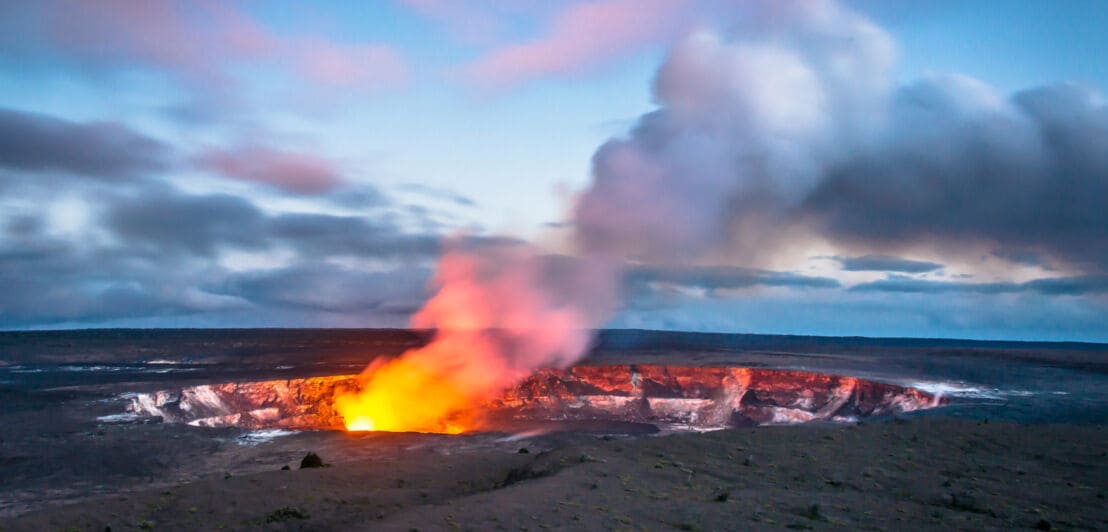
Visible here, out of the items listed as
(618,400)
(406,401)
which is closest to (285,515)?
(406,401)

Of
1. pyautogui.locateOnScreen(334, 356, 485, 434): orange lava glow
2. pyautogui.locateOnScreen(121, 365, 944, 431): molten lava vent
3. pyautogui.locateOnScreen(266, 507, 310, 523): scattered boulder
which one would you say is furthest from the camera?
pyautogui.locateOnScreen(334, 356, 485, 434): orange lava glow

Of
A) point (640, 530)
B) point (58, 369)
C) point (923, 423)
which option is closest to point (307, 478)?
point (640, 530)

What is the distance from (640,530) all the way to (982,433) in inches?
553

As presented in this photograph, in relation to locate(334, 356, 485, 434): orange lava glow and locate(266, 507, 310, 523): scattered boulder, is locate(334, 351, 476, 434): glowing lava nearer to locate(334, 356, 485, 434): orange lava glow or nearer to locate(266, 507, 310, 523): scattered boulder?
locate(334, 356, 485, 434): orange lava glow

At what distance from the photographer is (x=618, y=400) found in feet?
137

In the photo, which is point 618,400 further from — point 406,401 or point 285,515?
point 285,515

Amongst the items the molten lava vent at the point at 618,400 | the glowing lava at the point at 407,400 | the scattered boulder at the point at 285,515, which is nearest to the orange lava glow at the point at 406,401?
the glowing lava at the point at 407,400

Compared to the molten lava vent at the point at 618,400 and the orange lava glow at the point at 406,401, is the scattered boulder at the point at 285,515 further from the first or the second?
the orange lava glow at the point at 406,401

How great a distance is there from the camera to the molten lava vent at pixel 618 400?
3541 centimetres

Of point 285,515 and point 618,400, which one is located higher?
point 285,515

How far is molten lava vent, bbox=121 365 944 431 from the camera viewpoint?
116ft

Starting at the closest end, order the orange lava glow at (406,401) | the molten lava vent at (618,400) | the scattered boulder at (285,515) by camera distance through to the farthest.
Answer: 1. the scattered boulder at (285,515)
2. the molten lava vent at (618,400)
3. the orange lava glow at (406,401)

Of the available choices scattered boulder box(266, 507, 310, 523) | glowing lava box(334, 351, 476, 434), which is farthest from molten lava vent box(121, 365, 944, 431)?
scattered boulder box(266, 507, 310, 523)

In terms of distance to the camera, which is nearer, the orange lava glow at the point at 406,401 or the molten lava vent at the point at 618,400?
the molten lava vent at the point at 618,400
